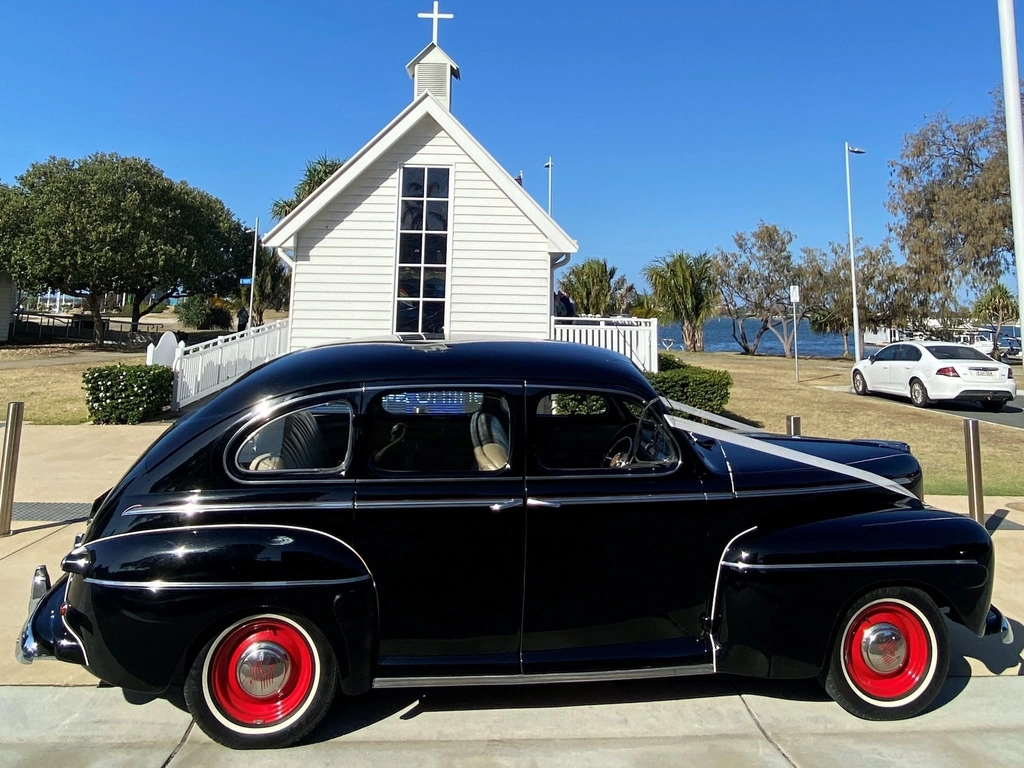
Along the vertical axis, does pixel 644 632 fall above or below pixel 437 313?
below

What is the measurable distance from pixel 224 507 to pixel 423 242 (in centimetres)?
1027

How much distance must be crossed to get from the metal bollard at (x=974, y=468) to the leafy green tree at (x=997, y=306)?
3556 cm

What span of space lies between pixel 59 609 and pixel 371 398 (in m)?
1.73

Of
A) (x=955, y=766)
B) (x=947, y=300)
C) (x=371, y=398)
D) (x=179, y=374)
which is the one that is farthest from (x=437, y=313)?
(x=947, y=300)

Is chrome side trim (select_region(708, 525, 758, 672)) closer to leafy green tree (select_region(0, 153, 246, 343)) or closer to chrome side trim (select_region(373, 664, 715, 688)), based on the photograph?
chrome side trim (select_region(373, 664, 715, 688))

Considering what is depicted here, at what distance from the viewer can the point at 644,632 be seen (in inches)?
127

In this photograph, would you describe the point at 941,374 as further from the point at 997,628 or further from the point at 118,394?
the point at 118,394

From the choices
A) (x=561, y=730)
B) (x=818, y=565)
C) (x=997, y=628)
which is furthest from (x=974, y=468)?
(x=561, y=730)

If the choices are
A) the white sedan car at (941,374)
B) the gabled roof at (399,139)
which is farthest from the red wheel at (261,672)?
the white sedan car at (941,374)

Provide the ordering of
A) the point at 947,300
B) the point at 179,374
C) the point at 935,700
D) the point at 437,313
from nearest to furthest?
the point at 935,700 < the point at 179,374 < the point at 437,313 < the point at 947,300

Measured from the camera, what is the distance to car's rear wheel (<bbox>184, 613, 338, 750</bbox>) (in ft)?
9.98

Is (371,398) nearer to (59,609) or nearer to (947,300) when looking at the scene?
(59,609)

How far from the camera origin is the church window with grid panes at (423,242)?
12820mm

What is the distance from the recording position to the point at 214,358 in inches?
504
